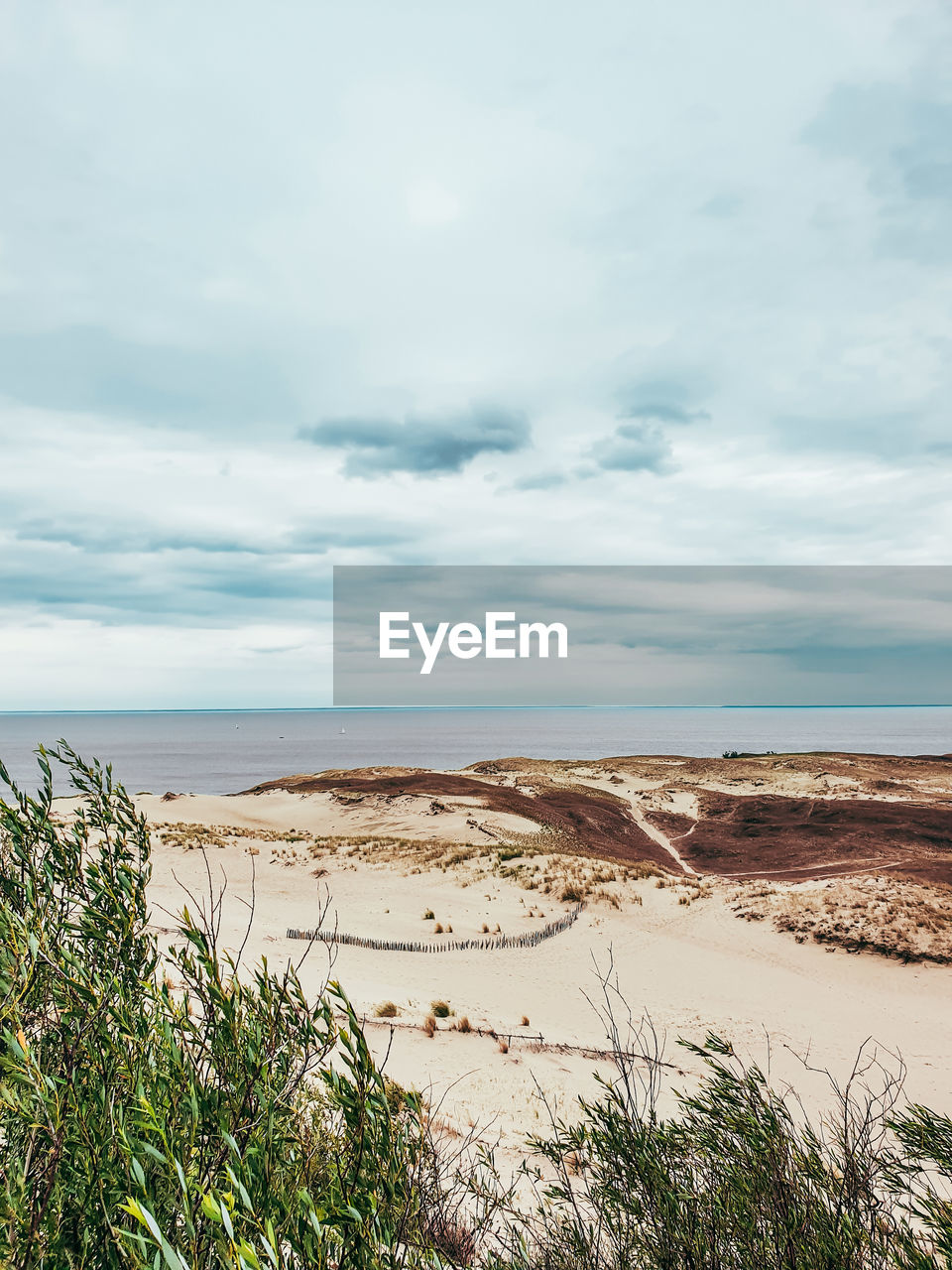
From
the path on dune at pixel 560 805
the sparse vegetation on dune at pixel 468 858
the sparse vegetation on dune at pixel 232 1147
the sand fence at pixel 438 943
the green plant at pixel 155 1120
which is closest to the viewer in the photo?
the green plant at pixel 155 1120

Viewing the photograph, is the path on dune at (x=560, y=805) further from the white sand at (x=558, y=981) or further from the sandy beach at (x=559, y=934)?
the white sand at (x=558, y=981)

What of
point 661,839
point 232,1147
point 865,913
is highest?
point 232,1147

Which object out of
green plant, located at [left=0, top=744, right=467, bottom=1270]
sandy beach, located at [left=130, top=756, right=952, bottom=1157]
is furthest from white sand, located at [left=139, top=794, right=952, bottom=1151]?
green plant, located at [left=0, top=744, right=467, bottom=1270]

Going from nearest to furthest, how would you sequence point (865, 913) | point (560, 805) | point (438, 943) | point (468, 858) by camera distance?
point (438, 943), point (865, 913), point (468, 858), point (560, 805)

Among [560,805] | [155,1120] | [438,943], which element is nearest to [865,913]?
[438,943]

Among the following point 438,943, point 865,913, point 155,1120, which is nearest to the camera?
point 155,1120

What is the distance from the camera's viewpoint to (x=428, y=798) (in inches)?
1820

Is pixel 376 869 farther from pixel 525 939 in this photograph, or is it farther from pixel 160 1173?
pixel 160 1173

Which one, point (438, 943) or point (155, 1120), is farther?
point (438, 943)

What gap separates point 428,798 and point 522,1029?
106 ft

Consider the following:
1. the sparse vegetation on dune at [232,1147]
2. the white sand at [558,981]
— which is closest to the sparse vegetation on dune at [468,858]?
the white sand at [558,981]

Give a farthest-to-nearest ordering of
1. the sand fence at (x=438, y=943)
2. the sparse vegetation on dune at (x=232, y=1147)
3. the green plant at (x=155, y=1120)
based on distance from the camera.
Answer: the sand fence at (x=438, y=943) → the sparse vegetation on dune at (x=232, y=1147) → the green plant at (x=155, y=1120)

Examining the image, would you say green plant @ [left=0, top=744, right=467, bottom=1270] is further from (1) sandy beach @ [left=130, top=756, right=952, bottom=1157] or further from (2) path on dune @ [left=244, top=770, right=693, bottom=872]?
(2) path on dune @ [left=244, top=770, right=693, bottom=872]

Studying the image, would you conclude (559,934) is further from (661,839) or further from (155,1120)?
(661,839)
